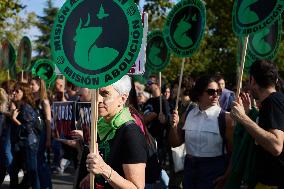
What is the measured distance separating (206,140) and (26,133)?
130 inches

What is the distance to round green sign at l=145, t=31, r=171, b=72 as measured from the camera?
776cm

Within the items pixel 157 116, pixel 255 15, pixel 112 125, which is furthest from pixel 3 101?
pixel 112 125

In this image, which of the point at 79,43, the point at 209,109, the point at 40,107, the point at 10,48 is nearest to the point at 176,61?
the point at 10,48

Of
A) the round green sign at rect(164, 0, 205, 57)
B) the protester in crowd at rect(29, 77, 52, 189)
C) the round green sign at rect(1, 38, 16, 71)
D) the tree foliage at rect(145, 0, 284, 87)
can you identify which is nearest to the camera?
the round green sign at rect(164, 0, 205, 57)

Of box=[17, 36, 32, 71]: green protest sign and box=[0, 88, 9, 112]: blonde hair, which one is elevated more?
box=[17, 36, 32, 71]: green protest sign

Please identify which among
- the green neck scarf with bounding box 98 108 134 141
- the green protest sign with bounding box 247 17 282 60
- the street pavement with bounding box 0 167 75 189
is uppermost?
the green protest sign with bounding box 247 17 282 60

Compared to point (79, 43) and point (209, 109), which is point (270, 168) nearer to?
point (209, 109)

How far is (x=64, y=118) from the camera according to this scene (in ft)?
16.9

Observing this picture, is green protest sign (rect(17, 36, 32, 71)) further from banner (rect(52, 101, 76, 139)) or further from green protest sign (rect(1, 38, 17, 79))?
banner (rect(52, 101, 76, 139))

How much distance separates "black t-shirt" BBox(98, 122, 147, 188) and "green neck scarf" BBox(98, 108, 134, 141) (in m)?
0.03

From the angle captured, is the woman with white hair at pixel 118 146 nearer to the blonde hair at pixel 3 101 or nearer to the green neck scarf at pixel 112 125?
the green neck scarf at pixel 112 125

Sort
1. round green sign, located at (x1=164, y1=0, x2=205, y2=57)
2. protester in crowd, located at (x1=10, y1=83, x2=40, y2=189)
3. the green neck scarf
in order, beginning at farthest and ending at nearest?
protester in crowd, located at (x1=10, y1=83, x2=40, y2=189), round green sign, located at (x1=164, y1=0, x2=205, y2=57), the green neck scarf

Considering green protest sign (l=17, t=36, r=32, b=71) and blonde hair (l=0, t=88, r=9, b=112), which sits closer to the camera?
blonde hair (l=0, t=88, r=9, b=112)

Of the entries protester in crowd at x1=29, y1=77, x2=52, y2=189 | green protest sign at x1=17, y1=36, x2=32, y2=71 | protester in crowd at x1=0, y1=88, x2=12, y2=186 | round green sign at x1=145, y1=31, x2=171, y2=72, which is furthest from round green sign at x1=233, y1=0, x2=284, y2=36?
green protest sign at x1=17, y1=36, x2=32, y2=71
